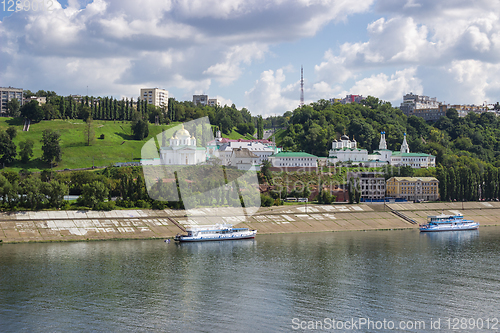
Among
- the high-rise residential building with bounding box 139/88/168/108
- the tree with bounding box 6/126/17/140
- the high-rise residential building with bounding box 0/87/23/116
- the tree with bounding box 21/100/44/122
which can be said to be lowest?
the tree with bounding box 6/126/17/140

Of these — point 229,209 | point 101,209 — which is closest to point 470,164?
point 229,209

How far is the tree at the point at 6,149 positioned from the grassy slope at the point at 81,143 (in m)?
1.45

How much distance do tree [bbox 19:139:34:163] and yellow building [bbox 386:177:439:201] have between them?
69.1 meters

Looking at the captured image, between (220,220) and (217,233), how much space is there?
674 centimetres

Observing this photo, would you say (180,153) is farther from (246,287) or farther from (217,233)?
(246,287)

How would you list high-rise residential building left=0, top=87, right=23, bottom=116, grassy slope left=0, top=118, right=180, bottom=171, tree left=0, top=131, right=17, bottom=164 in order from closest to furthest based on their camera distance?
tree left=0, top=131, right=17, bottom=164 < grassy slope left=0, top=118, right=180, bottom=171 < high-rise residential building left=0, top=87, right=23, bottom=116

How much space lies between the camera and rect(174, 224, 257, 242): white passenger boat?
5975 cm

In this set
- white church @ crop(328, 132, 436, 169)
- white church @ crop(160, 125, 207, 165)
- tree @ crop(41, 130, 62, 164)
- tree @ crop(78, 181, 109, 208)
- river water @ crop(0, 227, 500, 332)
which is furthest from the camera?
white church @ crop(328, 132, 436, 169)

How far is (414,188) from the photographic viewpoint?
96.6m

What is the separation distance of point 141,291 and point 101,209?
110 ft

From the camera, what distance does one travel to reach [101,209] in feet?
218

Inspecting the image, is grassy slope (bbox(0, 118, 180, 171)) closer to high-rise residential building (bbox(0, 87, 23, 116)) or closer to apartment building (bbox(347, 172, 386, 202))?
high-rise residential building (bbox(0, 87, 23, 116))

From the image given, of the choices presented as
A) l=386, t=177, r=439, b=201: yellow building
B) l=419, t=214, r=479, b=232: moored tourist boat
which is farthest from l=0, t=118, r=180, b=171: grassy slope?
l=419, t=214, r=479, b=232: moored tourist boat

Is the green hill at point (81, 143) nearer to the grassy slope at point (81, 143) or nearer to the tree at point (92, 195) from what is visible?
the grassy slope at point (81, 143)
